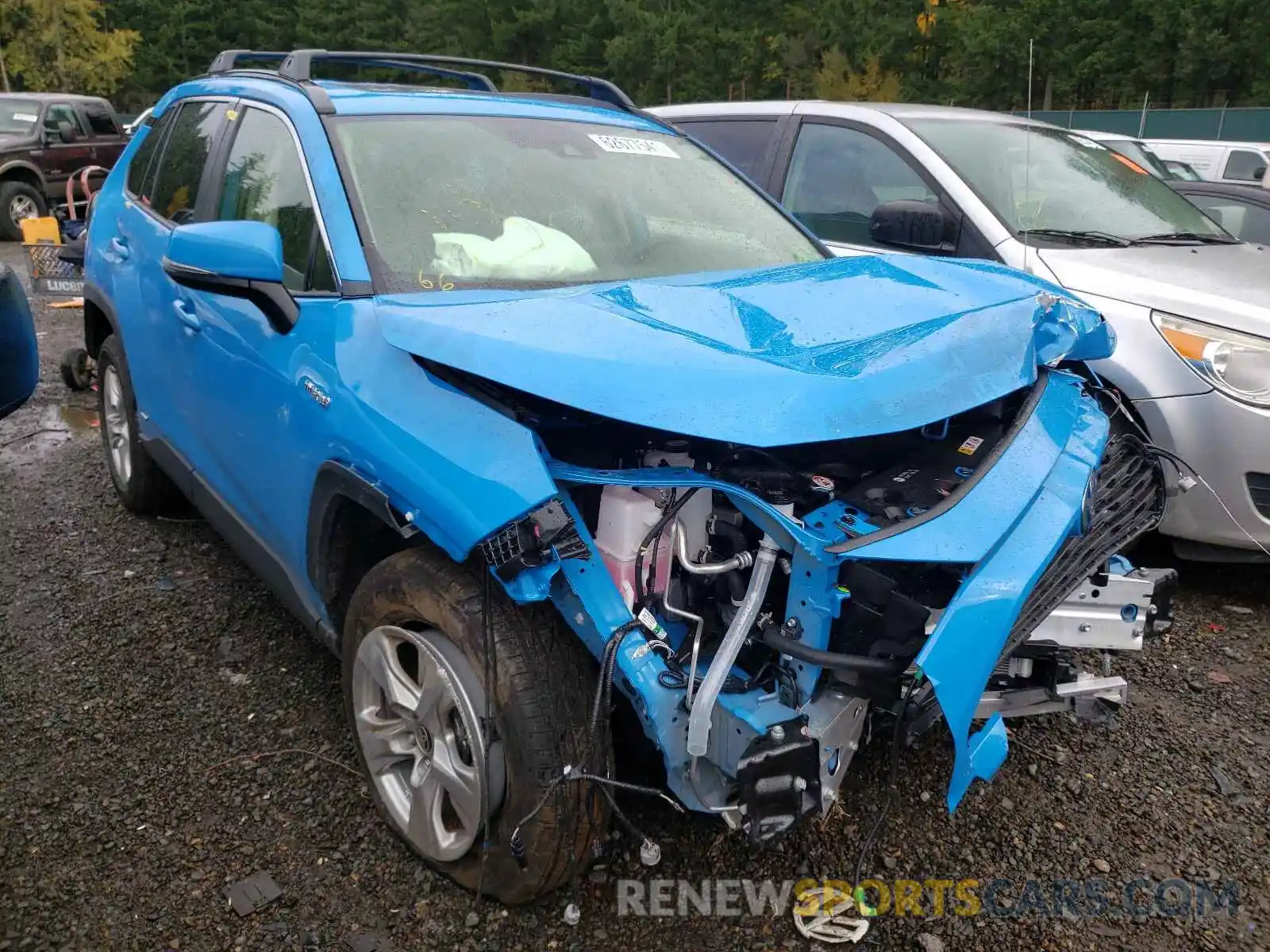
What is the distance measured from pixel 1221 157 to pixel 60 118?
1655 cm

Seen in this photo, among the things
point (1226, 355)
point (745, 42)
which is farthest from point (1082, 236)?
point (745, 42)

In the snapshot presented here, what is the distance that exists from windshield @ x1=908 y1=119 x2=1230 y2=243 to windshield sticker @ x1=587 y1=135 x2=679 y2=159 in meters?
1.60

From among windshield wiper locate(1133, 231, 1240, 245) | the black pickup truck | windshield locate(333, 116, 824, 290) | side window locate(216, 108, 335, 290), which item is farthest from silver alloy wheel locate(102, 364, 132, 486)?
the black pickup truck

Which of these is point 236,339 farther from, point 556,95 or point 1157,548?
point 1157,548

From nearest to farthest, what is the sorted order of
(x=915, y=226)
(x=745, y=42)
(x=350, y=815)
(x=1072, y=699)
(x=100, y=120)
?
(x=1072, y=699), (x=350, y=815), (x=915, y=226), (x=100, y=120), (x=745, y=42)

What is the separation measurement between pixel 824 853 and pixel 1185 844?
0.95 meters

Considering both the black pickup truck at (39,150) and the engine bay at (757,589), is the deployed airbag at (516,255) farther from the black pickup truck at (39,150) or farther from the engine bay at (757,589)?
the black pickup truck at (39,150)

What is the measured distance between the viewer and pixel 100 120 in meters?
15.2

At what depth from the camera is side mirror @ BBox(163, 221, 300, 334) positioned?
2.34 m

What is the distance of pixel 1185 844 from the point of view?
2.49 meters

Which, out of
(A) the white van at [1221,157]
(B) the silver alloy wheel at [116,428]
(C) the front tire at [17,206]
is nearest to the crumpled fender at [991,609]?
(B) the silver alloy wheel at [116,428]

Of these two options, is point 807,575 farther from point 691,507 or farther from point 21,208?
point 21,208

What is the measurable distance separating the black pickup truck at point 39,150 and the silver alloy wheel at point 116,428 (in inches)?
435

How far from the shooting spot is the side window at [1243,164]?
12.5 metres
